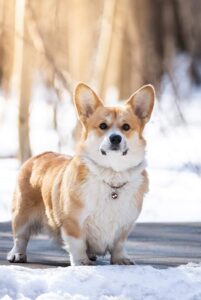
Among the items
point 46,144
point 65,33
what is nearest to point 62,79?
point 46,144

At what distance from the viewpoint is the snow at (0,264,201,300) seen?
528 centimetres

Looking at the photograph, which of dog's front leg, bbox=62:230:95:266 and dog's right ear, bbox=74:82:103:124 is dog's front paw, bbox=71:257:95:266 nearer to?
dog's front leg, bbox=62:230:95:266

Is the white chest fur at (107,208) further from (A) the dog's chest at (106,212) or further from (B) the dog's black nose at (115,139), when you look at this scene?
(B) the dog's black nose at (115,139)

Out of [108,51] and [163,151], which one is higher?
[108,51]

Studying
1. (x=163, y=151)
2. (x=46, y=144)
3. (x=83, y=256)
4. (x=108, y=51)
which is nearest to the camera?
(x=83, y=256)

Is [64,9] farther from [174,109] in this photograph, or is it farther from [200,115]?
[200,115]

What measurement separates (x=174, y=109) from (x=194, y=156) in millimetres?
5918

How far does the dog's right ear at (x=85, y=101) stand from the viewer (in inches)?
Answer: 257

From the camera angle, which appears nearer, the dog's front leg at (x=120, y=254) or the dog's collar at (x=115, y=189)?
the dog's collar at (x=115, y=189)

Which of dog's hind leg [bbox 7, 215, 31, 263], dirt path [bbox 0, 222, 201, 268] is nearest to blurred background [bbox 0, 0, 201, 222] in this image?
dirt path [bbox 0, 222, 201, 268]

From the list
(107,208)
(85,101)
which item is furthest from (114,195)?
(85,101)

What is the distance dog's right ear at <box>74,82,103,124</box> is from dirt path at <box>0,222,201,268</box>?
106cm

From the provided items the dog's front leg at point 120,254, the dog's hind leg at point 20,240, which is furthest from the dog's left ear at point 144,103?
the dog's hind leg at point 20,240

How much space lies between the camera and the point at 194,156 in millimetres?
16484
